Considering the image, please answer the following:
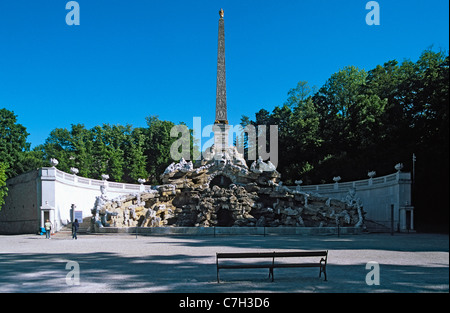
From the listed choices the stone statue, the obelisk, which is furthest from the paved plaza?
the obelisk

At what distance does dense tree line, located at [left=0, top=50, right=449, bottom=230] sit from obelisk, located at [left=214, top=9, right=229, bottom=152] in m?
12.4

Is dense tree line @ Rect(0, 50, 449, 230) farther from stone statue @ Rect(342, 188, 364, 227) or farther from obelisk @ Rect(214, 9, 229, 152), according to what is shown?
obelisk @ Rect(214, 9, 229, 152)

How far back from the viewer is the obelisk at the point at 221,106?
1662 inches

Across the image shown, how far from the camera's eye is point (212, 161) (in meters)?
39.1

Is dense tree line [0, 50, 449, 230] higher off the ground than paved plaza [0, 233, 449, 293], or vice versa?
dense tree line [0, 50, 449, 230]

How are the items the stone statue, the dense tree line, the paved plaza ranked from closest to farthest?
the paved plaza
the stone statue
the dense tree line

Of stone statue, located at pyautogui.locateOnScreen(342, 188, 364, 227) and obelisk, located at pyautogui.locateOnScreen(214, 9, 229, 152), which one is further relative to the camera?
obelisk, located at pyautogui.locateOnScreen(214, 9, 229, 152)

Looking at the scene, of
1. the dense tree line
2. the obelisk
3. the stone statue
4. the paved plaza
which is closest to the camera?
the paved plaza

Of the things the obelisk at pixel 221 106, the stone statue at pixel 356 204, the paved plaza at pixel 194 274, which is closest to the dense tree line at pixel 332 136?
the stone statue at pixel 356 204

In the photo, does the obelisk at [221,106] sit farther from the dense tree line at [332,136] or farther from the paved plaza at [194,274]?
the paved plaza at [194,274]

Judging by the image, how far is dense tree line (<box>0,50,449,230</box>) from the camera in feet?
125

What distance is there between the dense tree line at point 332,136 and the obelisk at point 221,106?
1243cm

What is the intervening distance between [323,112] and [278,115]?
826 cm
